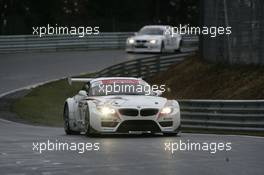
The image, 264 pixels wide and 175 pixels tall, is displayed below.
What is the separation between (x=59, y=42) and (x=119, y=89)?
31981 millimetres

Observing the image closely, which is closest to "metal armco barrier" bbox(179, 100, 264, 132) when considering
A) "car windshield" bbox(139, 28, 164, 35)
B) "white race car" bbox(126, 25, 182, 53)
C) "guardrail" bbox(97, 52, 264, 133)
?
"guardrail" bbox(97, 52, 264, 133)

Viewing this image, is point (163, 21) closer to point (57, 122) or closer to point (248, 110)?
point (57, 122)

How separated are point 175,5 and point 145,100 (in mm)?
59152

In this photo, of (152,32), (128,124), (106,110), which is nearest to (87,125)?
(106,110)

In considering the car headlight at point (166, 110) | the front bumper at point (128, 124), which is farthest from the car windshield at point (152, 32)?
the front bumper at point (128, 124)

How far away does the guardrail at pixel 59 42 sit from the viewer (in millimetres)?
48000

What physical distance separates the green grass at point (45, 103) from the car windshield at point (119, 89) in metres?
8.62

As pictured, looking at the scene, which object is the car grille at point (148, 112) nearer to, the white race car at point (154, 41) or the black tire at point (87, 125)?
the black tire at point (87, 125)

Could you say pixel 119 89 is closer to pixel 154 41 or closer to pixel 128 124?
pixel 128 124

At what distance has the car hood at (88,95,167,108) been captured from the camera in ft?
55.9
